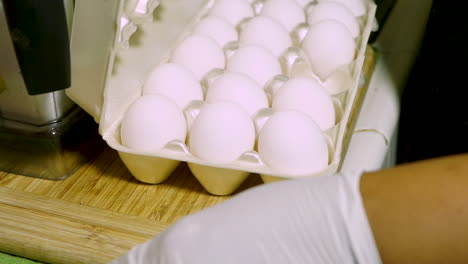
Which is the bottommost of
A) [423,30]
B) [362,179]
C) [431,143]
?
[431,143]

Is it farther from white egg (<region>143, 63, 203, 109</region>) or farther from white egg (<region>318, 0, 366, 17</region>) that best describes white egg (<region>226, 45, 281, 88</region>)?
white egg (<region>318, 0, 366, 17</region>)

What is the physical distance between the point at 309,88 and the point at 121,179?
29 centimetres

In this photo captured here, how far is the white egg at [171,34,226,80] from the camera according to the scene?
876 millimetres

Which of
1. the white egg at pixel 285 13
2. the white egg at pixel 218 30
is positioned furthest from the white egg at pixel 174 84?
the white egg at pixel 285 13

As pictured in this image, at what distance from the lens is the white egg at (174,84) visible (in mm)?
804

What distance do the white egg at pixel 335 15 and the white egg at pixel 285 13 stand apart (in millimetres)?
24

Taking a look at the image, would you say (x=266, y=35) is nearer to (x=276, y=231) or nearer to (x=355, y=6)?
(x=355, y=6)

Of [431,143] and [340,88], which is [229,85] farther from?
[431,143]

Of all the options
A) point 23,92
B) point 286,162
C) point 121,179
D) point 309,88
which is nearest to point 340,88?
point 309,88

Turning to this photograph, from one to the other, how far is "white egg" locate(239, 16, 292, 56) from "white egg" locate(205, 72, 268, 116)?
0.13 metres

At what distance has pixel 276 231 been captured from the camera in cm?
47

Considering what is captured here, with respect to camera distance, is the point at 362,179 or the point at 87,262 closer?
the point at 362,179

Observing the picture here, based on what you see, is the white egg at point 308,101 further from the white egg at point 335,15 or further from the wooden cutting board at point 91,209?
the white egg at point 335,15

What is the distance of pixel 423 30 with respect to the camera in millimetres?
1254
